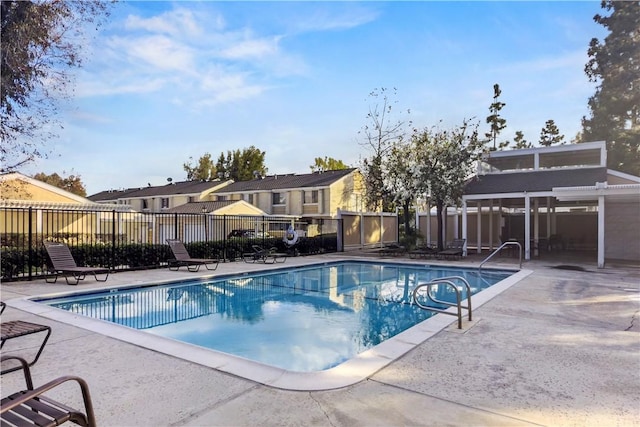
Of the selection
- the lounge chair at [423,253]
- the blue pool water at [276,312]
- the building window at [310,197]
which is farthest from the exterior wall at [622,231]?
the building window at [310,197]

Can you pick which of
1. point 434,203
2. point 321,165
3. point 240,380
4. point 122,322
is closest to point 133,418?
point 240,380

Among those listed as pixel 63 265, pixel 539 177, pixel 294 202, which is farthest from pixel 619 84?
pixel 63 265

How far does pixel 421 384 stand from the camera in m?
3.77

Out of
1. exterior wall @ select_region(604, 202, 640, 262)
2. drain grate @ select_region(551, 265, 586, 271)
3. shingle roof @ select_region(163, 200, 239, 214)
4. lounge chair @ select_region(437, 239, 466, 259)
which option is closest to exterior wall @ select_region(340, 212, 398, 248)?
lounge chair @ select_region(437, 239, 466, 259)

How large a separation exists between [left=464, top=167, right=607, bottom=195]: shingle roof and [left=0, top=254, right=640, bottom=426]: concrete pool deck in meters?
12.5

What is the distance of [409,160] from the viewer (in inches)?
783

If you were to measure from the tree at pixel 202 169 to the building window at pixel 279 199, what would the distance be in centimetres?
2018

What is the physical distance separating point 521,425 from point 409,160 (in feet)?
58.0

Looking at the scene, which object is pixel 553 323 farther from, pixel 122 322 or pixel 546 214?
pixel 546 214

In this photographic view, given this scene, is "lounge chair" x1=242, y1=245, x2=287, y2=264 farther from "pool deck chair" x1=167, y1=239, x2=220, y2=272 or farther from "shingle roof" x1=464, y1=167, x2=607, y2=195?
"shingle roof" x1=464, y1=167, x2=607, y2=195

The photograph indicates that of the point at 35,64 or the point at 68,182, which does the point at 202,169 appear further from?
the point at 35,64

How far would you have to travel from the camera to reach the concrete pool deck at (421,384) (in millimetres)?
3133

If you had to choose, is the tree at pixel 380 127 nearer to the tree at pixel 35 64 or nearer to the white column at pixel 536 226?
the white column at pixel 536 226

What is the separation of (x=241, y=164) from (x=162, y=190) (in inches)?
450
